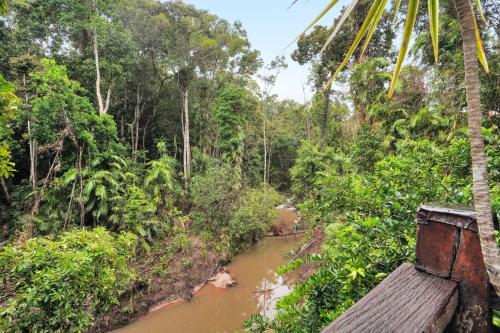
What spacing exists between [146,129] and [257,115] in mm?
7974

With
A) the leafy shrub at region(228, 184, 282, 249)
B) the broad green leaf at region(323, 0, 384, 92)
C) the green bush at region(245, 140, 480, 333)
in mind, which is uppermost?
the broad green leaf at region(323, 0, 384, 92)

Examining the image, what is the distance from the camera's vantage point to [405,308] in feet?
1.81

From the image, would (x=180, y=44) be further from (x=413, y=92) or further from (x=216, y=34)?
(x=413, y=92)

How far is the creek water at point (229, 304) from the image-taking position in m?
6.95

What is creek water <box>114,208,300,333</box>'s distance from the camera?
22.8 feet

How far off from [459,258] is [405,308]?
7.7 inches

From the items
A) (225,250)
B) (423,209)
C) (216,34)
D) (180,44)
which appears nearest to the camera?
(423,209)

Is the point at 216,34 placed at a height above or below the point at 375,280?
above

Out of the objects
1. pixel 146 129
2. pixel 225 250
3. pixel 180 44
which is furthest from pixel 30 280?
pixel 146 129

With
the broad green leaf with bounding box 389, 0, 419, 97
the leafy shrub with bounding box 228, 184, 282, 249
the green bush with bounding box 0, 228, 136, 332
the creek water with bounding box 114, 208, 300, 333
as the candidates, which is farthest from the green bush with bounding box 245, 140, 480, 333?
the leafy shrub with bounding box 228, 184, 282, 249

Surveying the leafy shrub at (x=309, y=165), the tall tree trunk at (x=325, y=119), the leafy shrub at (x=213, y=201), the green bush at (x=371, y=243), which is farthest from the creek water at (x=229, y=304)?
the tall tree trunk at (x=325, y=119)

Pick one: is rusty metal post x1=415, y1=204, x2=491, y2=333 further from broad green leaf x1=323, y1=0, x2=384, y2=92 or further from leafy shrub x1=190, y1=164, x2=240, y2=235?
leafy shrub x1=190, y1=164, x2=240, y2=235

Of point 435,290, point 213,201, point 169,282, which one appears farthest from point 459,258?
point 213,201

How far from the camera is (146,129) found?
59.3 ft
